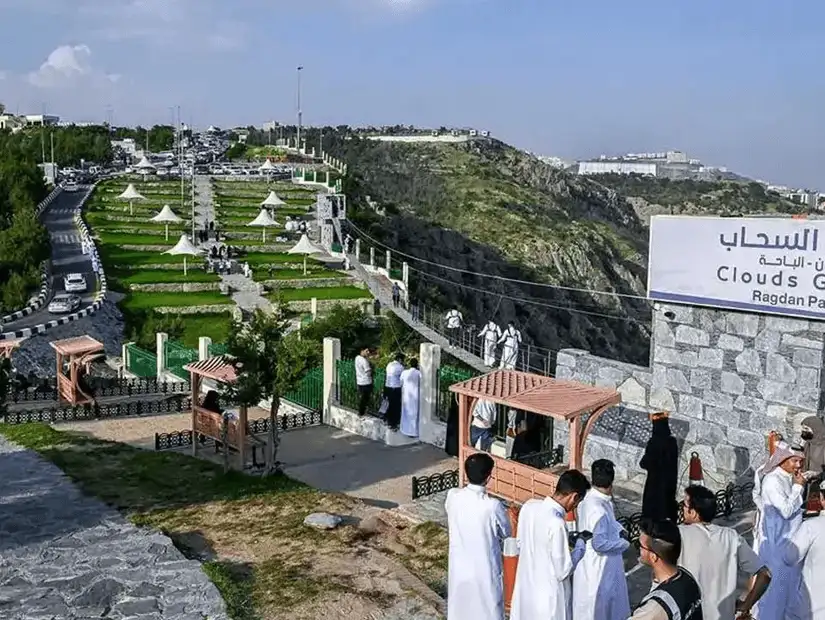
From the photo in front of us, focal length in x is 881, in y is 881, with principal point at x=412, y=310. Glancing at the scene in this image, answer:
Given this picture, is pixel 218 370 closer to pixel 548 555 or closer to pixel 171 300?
pixel 548 555

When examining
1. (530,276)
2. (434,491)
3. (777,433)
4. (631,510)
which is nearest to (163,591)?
(434,491)

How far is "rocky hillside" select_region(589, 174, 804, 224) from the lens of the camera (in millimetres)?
124625

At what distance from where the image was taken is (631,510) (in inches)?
401

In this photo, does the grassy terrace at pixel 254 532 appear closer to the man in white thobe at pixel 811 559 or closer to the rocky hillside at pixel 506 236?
the man in white thobe at pixel 811 559

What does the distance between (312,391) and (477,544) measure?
10512mm

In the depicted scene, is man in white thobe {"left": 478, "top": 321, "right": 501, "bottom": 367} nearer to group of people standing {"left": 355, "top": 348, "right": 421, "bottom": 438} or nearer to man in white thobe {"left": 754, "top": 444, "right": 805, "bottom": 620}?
group of people standing {"left": 355, "top": 348, "right": 421, "bottom": 438}

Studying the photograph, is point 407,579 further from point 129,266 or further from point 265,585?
point 129,266

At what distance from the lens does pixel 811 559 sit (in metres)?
5.53

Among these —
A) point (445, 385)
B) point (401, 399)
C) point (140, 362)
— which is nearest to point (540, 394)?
point (445, 385)

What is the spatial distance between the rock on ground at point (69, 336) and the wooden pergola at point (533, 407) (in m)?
18.2

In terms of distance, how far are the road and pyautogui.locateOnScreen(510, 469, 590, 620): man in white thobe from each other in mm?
25666

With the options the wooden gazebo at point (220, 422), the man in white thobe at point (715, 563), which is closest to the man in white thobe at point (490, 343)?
the wooden gazebo at point (220, 422)

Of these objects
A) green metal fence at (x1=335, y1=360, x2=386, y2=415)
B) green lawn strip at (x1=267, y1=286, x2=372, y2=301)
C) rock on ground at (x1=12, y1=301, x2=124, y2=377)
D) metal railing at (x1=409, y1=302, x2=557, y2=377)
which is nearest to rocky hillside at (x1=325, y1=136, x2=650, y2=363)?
green lawn strip at (x1=267, y1=286, x2=372, y2=301)

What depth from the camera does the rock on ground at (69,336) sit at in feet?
82.3
